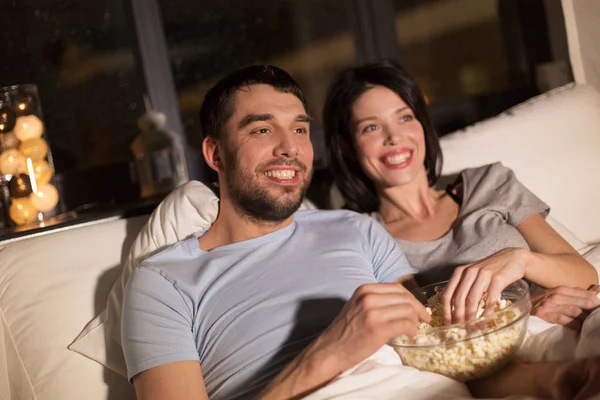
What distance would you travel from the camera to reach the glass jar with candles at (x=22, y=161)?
6.68 feet

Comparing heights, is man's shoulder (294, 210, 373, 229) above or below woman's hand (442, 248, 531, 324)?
above

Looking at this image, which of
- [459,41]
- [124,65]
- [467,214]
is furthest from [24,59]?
[459,41]

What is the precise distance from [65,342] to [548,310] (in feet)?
3.53

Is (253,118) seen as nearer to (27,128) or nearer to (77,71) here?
(27,128)

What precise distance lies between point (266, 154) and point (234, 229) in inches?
7.7

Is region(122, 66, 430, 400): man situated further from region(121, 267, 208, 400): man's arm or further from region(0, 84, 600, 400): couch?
region(0, 84, 600, 400): couch

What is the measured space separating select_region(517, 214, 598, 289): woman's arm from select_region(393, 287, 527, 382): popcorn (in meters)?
0.33

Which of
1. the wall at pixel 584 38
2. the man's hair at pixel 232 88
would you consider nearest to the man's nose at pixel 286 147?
the man's hair at pixel 232 88

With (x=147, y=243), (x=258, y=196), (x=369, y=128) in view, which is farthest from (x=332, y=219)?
(x=147, y=243)

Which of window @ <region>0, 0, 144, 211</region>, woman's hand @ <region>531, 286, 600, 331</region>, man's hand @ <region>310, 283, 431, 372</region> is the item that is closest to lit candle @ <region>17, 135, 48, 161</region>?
window @ <region>0, 0, 144, 211</region>

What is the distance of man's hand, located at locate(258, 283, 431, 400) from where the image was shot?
1253 mm

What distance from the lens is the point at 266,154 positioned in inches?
65.7

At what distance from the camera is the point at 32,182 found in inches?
81.4

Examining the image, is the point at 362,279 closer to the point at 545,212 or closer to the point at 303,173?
the point at 303,173
